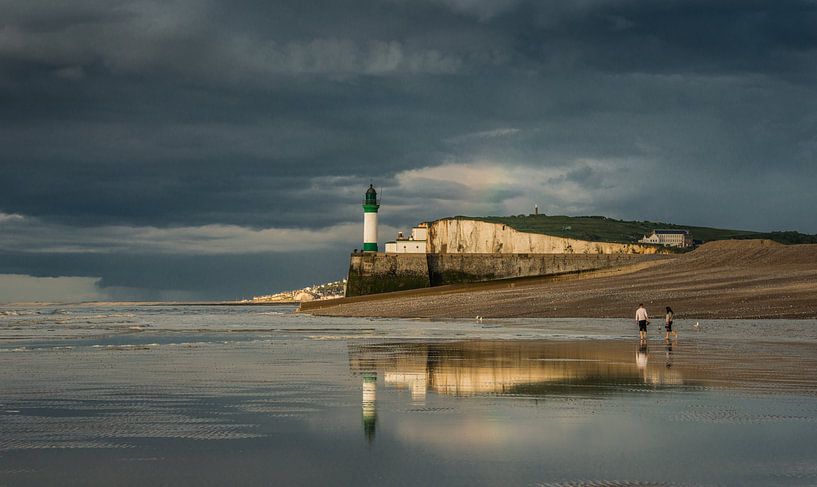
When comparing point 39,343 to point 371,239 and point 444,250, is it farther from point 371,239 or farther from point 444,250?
point 444,250

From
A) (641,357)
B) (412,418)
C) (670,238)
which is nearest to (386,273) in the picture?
(670,238)

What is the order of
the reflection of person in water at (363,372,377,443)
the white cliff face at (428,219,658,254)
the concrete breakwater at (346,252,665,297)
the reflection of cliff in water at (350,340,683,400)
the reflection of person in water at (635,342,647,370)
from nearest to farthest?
1. the reflection of person in water at (363,372,377,443)
2. the reflection of cliff in water at (350,340,683,400)
3. the reflection of person in water at (635,342,647,370)
4. the concrete breakwater at (346,252,665,297)
5. the white cliff face at (428,219,658,254)

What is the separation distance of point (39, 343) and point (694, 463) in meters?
A: 28.4

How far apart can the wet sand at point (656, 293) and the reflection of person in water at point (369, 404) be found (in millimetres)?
34231

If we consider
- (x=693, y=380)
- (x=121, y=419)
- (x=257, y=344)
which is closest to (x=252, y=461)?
(x=121, y=419)

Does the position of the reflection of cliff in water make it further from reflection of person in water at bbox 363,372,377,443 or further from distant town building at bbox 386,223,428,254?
distant town building at bbox 386,223,428,254

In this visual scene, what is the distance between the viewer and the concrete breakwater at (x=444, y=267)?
347ft

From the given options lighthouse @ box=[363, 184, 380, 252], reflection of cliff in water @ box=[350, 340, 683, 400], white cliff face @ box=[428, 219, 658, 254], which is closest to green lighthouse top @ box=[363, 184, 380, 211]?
lighthouse @ box=[363, 184, 380, 252]

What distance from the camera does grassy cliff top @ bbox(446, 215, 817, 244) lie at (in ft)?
453

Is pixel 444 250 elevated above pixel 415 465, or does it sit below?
above

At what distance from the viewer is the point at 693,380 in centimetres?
1891

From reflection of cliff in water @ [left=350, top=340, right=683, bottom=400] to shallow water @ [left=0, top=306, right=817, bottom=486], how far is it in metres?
0.08

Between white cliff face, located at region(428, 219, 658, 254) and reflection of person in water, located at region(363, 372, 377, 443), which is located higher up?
white cliff face, located at region(428, 219, 658, 254)

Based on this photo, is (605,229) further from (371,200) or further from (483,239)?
(371,200)
